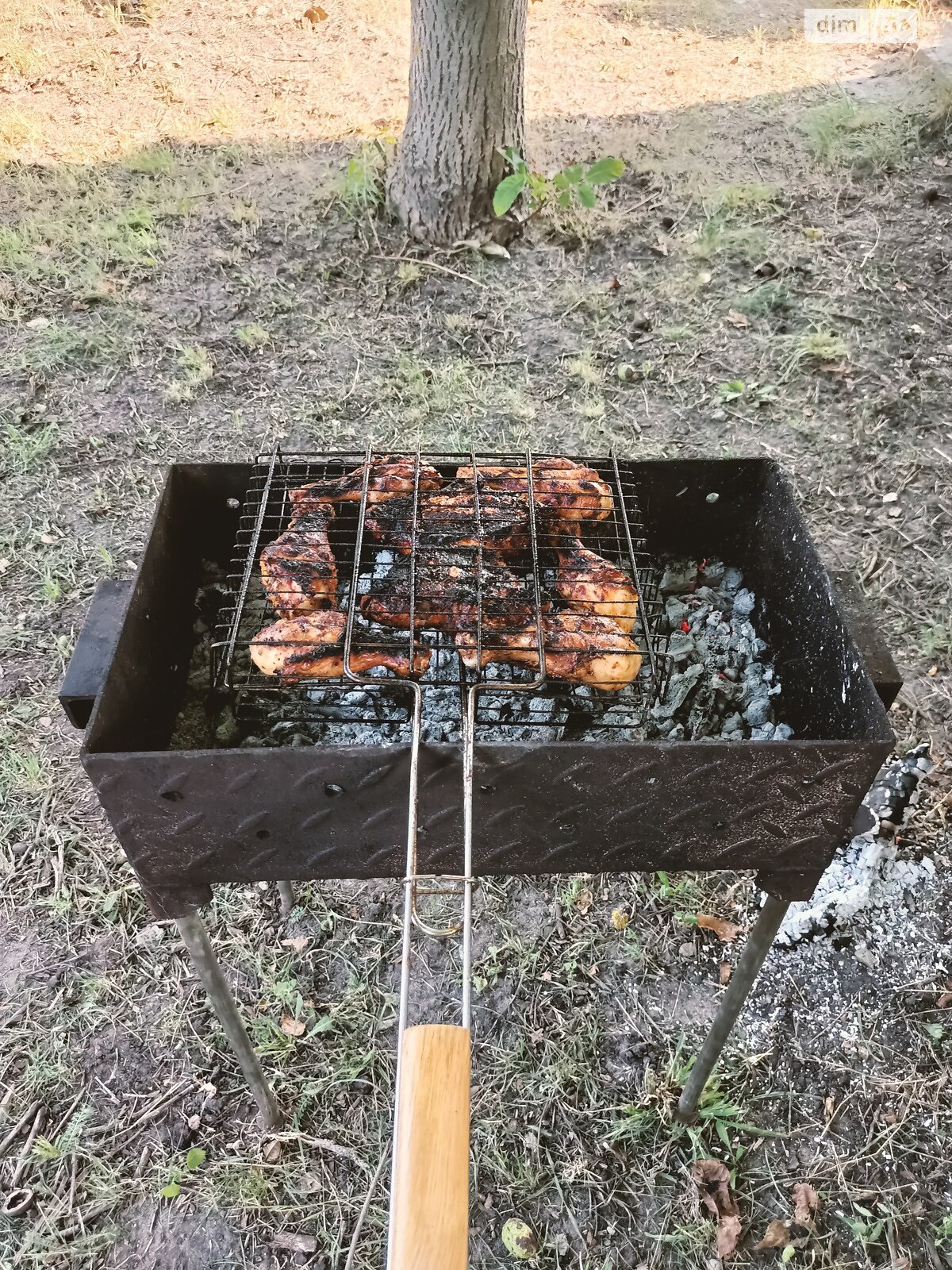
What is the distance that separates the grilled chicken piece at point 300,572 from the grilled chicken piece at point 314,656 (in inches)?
2.9

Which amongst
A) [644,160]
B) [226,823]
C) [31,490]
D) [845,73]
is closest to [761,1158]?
[226,823]

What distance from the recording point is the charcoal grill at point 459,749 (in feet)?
5.43

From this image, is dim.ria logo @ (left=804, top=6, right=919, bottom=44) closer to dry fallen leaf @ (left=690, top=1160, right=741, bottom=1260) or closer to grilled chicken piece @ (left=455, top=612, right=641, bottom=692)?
grilled chicken piece @ (left=455, top=612, right=641, bottom=692)

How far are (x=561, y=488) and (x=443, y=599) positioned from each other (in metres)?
0.50

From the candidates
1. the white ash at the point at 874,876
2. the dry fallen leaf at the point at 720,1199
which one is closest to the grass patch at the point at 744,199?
the white ash at the point at 874,876

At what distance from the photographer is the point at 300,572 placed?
6.81ft

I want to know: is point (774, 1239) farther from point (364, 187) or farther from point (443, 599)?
point (364, 187)

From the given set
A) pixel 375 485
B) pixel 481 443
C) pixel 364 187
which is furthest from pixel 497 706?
pixel 364 187

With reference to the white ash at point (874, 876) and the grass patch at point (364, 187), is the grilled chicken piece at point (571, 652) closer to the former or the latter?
the white ash at point (874, 876)

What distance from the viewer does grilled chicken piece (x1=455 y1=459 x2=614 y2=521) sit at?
228 centimetres

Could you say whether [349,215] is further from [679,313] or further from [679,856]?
[679,856]

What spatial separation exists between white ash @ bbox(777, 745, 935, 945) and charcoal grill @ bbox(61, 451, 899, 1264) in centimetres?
80

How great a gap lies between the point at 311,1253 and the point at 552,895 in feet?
4.27

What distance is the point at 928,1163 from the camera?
2512 mm
